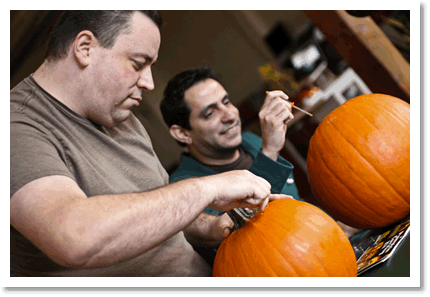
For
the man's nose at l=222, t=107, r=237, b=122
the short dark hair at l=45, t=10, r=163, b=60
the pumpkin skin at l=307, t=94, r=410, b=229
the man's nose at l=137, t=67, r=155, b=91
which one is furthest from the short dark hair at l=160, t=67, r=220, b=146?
the pumpkin skin at l=307, t=94, r=410, b=229

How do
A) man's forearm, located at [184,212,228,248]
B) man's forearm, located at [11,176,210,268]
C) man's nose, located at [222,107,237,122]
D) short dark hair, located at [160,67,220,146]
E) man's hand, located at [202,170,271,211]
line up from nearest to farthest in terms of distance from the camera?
man's forearm, located at [11,176,210,268] → man's hand, located at [202,170,271,211] → man's forearm, located at [184,212,228,248] → short dark hair, located at [160,67,220,146] → man's nose, located at [222,107,237,122]

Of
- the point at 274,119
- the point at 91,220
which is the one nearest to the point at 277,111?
the point at 274,119

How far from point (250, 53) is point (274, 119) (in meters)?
0.53

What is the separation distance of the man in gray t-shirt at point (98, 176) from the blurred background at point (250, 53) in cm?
11

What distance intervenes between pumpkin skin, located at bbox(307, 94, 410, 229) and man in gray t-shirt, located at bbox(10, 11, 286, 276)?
18 cm

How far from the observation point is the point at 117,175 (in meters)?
0.76

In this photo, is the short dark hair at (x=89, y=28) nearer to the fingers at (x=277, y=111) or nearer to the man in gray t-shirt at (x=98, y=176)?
the man in gray t-shirt at (x=98, y=176)

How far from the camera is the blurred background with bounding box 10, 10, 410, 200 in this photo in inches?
31.6

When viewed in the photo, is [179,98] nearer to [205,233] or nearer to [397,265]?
[205,233]

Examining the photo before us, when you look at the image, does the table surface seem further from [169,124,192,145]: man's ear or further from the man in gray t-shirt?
[169,124,192,145]: man's ear
